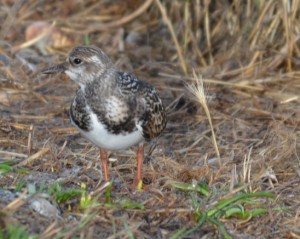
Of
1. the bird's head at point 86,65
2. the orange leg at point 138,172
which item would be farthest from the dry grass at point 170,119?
the bird's head at point 86,65

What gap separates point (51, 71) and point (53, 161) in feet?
2.13

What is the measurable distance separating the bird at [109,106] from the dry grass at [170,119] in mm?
330

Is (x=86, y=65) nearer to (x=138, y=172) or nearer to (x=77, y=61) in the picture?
(x=77, y=61)

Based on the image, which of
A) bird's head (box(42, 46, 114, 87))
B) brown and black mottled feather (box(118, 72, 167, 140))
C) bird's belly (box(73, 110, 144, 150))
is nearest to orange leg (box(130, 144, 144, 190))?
brown and black mottled feather (box(118, 72, 167, 140))

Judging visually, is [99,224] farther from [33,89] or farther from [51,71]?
[33,89]

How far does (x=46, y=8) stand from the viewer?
30.9 ft

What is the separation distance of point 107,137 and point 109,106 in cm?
20

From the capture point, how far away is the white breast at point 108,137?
5.07 m

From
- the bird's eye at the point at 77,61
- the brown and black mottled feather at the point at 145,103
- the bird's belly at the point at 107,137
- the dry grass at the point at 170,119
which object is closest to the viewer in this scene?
the dry grass at the point at 170,119

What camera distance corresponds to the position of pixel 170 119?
7125mm

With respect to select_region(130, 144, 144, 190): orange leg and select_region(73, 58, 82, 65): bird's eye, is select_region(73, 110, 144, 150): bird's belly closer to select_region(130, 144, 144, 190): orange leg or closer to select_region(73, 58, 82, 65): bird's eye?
select_region(130, 144, 144, 190): orange leg

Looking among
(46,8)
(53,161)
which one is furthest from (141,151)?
(46,8)

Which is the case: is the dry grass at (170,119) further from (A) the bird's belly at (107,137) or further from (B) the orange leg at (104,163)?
(A) the bird's belly at (107,137)

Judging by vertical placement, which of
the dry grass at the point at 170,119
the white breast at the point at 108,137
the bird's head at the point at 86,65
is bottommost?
the dry grass at the point at 170,119
